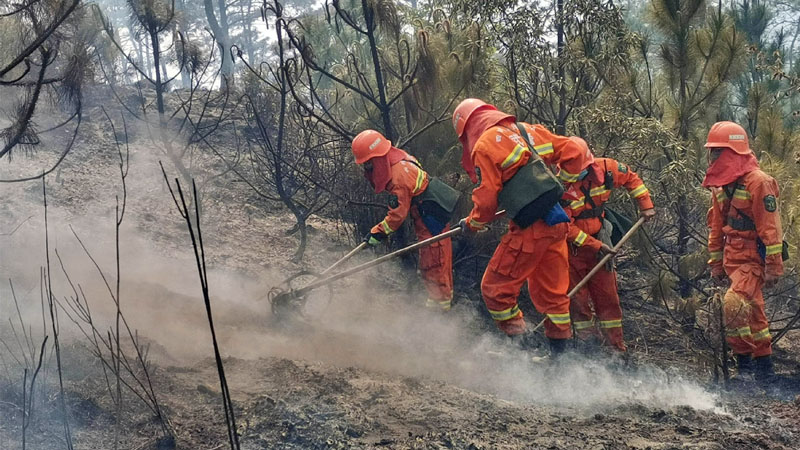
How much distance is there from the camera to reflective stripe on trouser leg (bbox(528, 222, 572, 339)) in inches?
200

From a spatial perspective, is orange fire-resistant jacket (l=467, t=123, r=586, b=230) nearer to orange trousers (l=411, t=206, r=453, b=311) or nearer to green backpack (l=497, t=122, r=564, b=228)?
green backpack (l=497, t=122, r=564, b=228)

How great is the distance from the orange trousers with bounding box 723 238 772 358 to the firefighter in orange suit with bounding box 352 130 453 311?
8.17ft

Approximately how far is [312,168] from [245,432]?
4396 millimetres

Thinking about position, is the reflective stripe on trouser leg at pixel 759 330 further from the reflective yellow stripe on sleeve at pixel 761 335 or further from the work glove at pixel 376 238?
the work glove at pixel 376 238

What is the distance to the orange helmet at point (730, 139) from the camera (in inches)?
215

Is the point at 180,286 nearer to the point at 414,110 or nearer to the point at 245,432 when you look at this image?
the point at 414,110

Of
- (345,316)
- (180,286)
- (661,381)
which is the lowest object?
(661,381)

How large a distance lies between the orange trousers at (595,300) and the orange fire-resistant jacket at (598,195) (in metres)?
0.20

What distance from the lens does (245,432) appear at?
3566 millimetres

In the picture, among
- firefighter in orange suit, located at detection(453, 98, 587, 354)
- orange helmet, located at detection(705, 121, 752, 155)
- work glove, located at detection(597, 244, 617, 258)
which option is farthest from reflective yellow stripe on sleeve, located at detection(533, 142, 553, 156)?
orange helmet, located at detection(705, 121, 752, 155)

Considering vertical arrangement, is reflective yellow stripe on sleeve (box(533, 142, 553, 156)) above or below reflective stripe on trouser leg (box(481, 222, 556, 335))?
above

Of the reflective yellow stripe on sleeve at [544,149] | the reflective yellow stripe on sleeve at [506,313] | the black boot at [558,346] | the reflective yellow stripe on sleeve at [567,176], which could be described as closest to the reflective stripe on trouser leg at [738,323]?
the black boot at [558,346]

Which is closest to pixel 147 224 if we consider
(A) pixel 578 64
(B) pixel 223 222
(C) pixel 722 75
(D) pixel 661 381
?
(B) pixel 223 222

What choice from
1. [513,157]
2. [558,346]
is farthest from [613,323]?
[513,157]
